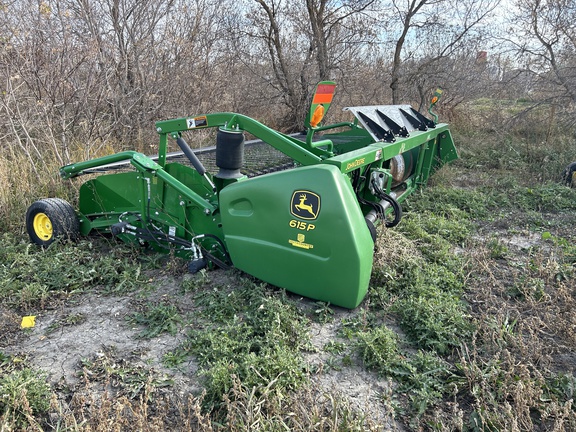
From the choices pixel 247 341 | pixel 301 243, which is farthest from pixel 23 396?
pixel 301 243

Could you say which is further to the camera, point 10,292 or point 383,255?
point 383,255

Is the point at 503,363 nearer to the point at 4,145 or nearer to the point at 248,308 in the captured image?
the point at 248,308

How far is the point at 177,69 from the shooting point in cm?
786

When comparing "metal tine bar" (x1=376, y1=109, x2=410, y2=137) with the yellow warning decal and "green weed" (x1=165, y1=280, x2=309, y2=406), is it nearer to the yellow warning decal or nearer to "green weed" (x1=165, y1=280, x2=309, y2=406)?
the yellow warning decal

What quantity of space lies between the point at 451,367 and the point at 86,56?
16.6 feet

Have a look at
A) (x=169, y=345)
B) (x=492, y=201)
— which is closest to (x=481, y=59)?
(x=492, y=201)

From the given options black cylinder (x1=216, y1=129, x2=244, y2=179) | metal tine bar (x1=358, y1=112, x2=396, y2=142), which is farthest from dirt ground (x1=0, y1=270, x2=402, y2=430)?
metal tine bar (x1=358, y1=112, x2=396, y2=142)

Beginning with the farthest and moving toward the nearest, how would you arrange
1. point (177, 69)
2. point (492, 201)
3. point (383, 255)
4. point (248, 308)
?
point (177, 69)
point (492, 201)
point (383, 255)
point (248, 308)

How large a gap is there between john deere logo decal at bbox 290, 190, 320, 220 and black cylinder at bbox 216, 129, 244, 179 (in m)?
0.74

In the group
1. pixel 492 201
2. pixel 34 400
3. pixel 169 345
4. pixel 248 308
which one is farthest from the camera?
pixel 492 201

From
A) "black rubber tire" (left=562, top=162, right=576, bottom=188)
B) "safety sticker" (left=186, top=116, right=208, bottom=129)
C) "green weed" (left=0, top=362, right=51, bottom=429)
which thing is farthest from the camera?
"black rubber tire" (left=562, top=162, right=576, bottom=188)

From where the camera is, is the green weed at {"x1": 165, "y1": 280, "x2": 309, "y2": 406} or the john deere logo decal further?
the john deere logo decal

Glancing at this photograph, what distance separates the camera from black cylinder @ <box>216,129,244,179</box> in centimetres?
342

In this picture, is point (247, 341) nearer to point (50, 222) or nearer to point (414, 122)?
point (50, 222)
